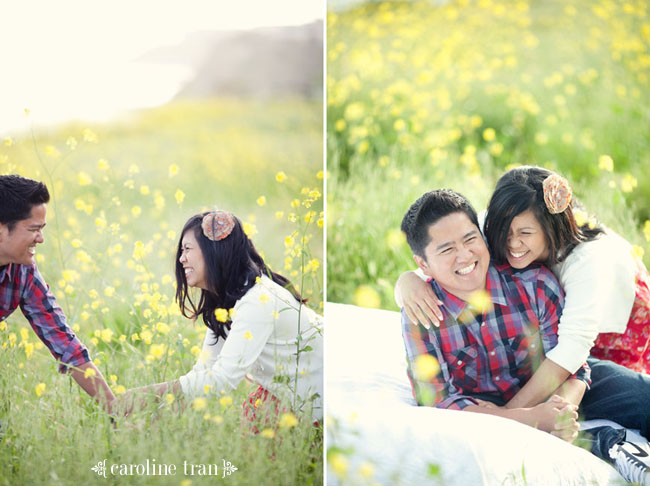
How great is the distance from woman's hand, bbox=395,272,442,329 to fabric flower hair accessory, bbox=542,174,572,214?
16.2 inches

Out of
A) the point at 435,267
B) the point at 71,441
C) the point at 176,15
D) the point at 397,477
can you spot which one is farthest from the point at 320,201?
the point at 71,441

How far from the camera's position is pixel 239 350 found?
192 centimetres

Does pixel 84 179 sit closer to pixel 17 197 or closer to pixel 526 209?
pixel 17 197

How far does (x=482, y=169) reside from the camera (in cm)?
247

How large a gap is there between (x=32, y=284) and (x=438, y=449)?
4.01 feet

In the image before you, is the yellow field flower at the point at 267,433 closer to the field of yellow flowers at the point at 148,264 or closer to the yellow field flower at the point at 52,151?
the field of yellow flowers at the point at 148,264

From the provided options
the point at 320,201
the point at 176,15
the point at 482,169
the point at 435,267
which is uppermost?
the point at 176,15

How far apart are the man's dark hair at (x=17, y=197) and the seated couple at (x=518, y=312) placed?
1075mm

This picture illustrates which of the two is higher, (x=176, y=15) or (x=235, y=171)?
(x=176, y=15)

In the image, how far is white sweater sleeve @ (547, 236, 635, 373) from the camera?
1857 millimetres

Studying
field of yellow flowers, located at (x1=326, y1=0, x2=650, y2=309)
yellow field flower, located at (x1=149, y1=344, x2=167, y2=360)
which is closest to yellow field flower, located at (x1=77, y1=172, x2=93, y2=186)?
yellow field flower, located at (x1=149, y1=344, x2=167, y2=360)

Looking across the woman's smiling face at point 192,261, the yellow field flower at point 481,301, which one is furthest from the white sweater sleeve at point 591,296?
the woman's smiling face at point 192,261

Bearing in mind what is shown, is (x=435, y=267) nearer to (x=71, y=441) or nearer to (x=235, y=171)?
(x=235, y=171)

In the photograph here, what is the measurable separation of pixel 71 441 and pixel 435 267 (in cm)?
114
